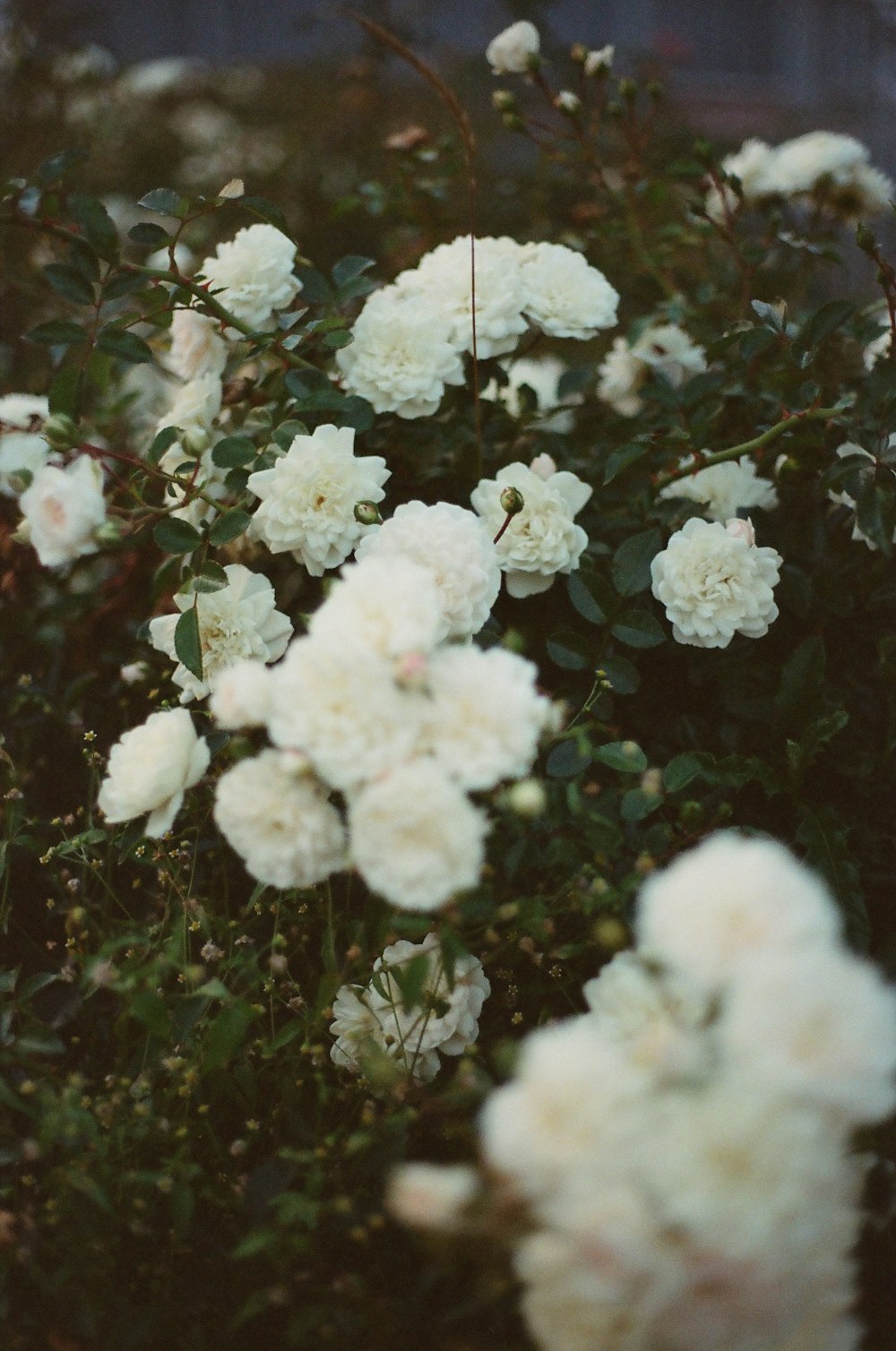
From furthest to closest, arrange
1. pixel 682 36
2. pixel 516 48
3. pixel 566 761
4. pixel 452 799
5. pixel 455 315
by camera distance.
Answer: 1. pixel 682 36
2. pixel 516 48
3. pixel 455 315
4. pixel 566 761
5. pixel 452 799

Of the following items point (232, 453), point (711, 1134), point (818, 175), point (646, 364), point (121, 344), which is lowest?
point (711, 1134)

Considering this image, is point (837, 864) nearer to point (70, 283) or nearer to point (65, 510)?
point (65, 510)

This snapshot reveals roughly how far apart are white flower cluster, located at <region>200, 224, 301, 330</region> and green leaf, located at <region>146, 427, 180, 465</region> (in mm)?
178

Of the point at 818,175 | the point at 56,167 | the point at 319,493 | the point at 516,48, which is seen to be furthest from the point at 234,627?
the point at 818,175

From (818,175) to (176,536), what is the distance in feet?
3.62

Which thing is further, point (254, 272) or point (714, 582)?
point (254, 272)

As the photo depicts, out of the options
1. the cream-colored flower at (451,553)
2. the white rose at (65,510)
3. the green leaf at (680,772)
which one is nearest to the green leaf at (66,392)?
the white rose at (65,510)

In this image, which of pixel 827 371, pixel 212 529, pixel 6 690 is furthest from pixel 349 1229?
pixel 827 371

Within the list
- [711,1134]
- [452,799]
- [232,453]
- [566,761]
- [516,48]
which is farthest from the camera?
[516,48]

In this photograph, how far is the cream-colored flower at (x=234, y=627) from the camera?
100cm

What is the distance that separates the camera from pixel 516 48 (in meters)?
1.43

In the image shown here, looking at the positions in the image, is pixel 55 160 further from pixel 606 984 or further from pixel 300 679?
pixel 606 984

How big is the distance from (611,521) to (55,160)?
2.41 feet

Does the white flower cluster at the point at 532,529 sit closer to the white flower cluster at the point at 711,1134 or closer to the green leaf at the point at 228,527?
the green leaf at the point at 228,527
